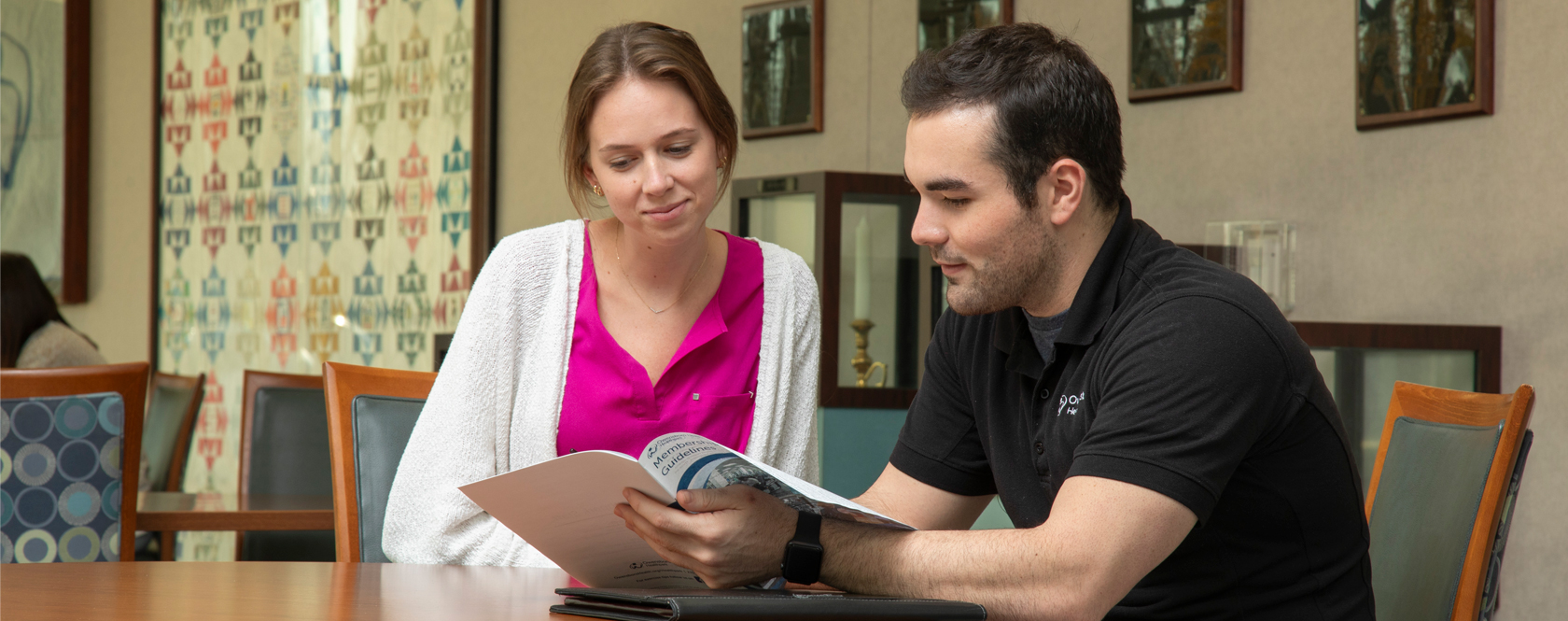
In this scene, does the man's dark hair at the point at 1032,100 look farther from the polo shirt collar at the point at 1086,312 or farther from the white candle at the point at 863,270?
A: the white candle at the point at 863,270

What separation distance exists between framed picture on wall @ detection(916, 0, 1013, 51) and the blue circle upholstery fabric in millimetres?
2163

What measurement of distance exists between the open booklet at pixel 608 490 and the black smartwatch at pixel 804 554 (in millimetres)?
16

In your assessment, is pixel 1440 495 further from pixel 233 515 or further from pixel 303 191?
pixel 303 191

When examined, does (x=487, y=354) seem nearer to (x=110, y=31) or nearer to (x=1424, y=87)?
(x=1424, y=87)

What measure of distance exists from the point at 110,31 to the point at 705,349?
5437 mm

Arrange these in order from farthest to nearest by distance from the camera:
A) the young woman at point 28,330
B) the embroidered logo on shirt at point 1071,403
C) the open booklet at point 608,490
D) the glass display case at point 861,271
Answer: the young woman at point 28,330
the glass display case at point 861,271
the embroidered logo on shirt at point 1071,403
the open booklet at point 608,490

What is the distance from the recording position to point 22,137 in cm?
596


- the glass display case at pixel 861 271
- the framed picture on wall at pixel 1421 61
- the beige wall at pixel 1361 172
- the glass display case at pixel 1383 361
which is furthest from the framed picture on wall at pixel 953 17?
the glass display case at pixel 1383 361

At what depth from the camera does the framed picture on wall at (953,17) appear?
3.44 m

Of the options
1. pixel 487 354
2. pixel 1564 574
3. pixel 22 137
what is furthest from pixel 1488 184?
pixel 22 137

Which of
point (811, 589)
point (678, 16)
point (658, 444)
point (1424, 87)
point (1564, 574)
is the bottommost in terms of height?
point (1564, 574)

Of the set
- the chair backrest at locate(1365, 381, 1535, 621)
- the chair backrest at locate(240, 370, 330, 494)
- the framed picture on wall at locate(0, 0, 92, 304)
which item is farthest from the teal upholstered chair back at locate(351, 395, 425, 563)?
the framed picture on wall at locate(0, 0, 92, 304)

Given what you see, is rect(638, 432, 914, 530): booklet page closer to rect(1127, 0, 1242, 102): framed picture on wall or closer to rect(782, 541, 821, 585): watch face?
rect(782, 541, 821, 585): watch face

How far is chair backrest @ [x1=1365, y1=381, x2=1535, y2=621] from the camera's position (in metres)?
1.36
